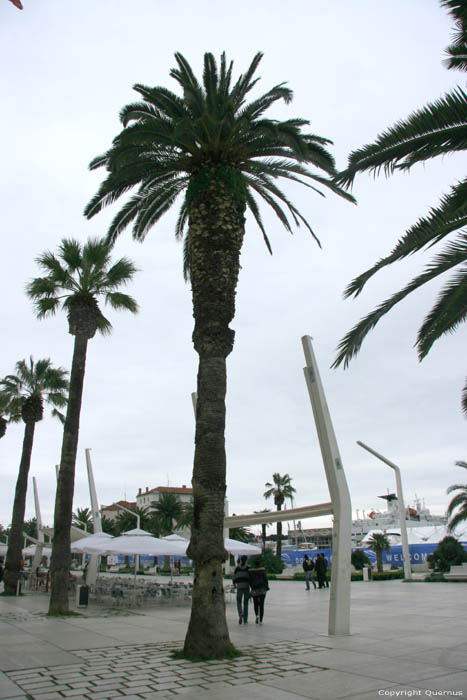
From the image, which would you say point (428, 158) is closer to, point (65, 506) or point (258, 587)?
point (258, 587)

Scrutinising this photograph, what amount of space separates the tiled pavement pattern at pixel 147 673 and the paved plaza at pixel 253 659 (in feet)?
0.05

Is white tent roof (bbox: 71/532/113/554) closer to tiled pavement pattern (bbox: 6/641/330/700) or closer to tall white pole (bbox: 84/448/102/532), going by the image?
tall white pole (bbox: 84/448/102/532)

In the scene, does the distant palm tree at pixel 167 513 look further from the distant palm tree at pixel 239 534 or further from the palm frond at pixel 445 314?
the palm frond at pixel 445 314

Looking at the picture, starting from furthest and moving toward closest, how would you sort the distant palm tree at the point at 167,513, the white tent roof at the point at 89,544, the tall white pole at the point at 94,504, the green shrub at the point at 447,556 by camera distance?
the distant palm tree at the point at 167,513, the green shrub at the point at 447,556, the tall white pole at the point at 94,504, the white tent roof at the point at 89,544

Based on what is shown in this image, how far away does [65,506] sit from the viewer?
17.8 m

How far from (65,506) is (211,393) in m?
9.49

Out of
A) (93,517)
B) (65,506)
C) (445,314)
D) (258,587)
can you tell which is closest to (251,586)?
(258,587)

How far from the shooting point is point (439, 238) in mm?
8820

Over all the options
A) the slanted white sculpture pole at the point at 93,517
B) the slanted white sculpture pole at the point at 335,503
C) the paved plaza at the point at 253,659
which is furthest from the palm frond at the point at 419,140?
the slanted white sculpture pole at the point at 93,517

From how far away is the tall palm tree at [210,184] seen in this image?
1000 cm

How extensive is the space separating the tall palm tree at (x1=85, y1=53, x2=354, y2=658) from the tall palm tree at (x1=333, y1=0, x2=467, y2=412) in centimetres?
269

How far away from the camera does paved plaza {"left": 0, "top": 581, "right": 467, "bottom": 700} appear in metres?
7.00

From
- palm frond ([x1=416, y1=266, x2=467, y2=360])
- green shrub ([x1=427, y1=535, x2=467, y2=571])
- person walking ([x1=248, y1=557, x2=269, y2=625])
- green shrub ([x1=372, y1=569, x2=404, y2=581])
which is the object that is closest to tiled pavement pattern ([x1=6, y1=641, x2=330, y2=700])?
person walking ([x1=248, y1=557, x2=269, y2=625])

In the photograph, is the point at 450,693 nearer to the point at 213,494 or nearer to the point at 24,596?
the point at 213,494
